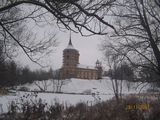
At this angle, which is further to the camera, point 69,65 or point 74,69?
point 74,69

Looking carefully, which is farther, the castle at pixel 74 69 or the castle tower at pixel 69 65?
the castle tower at pixel 69 65

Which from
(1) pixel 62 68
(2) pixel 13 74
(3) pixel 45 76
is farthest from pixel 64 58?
(2) pixel 13 74

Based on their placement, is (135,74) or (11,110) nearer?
(11,110)

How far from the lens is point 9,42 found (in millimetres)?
8633

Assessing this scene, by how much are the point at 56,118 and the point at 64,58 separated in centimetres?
Answer: 10184

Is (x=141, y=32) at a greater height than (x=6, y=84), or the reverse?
(x=141, y=32)

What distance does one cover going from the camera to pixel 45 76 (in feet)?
337

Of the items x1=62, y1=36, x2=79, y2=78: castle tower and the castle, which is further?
x1=62, y1=36, x2=79, y2=78: castle tower

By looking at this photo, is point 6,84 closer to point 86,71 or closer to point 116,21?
point 116,21

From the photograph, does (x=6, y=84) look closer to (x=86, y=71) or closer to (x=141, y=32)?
(x=141, y=32)

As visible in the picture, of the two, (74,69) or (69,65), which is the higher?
(69,65)

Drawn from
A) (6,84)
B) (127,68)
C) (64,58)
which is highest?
(64,58)

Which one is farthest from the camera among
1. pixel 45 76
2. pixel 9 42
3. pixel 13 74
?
pixel 45 76

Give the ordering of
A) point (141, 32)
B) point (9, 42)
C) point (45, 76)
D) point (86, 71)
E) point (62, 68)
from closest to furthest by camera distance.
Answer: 1. point (9, 42)
2. point (141, 32)
3. point (45, 76)
4. point (62, 68)
5. point (86, 71)
